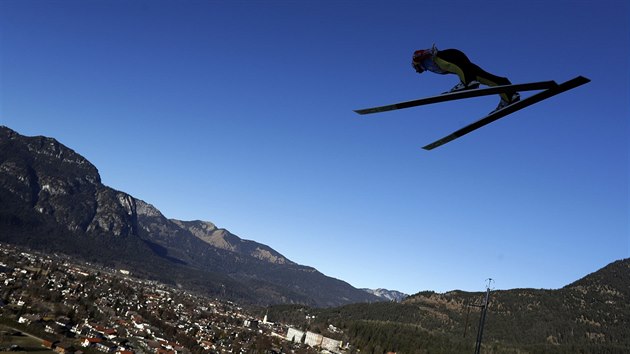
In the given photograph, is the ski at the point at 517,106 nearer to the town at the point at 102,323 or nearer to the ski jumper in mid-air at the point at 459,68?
the ski jumper in mid-air at the point at 459,68

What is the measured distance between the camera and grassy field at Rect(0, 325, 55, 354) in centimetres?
5508

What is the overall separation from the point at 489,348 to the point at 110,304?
122m

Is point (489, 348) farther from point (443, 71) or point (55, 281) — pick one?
point (443, 71)

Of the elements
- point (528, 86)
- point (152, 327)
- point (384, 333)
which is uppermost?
point (528, 86)

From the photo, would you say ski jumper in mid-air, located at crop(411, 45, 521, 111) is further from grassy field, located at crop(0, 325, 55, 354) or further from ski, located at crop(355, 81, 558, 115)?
grassy field, located at crop(0, 325, 55, 354)

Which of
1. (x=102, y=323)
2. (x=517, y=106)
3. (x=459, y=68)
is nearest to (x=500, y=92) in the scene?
(x=517, y=106)

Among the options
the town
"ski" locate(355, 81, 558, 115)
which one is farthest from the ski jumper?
the town

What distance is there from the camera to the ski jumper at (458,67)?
721cm

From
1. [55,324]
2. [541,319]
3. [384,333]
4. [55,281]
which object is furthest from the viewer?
[541,319]

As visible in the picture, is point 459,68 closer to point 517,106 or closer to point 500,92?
point 500,92

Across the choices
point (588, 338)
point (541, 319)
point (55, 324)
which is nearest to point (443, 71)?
point (55, 324)

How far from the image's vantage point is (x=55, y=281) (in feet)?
458

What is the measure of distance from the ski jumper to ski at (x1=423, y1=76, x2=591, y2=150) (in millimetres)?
210

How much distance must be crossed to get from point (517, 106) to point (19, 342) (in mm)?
74223
